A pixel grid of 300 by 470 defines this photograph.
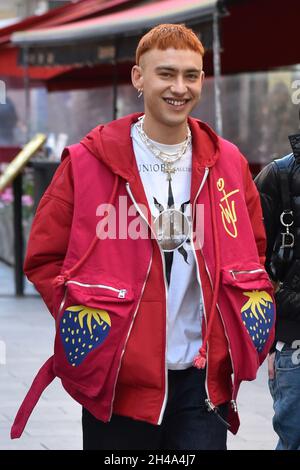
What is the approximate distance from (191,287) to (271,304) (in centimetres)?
27

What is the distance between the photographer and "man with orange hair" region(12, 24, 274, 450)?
11.7ft

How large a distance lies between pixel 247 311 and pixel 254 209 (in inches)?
15.5

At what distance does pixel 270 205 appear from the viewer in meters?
4.42

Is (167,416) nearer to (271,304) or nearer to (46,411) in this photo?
(271,304)

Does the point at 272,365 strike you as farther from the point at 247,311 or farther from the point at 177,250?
the point at 177,250

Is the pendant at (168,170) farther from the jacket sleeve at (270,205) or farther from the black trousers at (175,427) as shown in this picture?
the jacket sleeve at (270,205)

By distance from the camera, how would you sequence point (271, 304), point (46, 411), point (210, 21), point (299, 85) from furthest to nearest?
point (210, 21), point (46, 411), point (299, 85), point (271, 304)

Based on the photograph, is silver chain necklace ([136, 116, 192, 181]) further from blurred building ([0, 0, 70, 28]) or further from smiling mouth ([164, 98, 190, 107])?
blurred building ([0, 0, 70, 28])

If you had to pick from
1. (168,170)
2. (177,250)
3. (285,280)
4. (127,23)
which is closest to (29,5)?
(127,23)

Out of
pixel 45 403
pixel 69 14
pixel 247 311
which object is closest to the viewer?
pixel 247 311

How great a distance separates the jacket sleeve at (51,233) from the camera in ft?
12.1

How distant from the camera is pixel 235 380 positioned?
3.63m

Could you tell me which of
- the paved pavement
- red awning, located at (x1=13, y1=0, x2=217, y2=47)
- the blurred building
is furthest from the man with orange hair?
the blurred building
